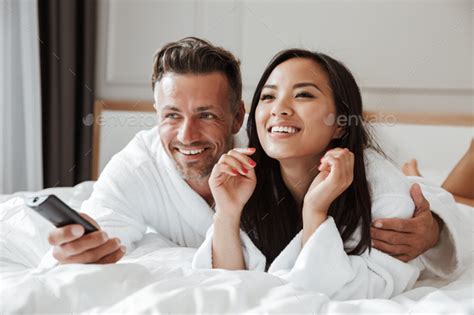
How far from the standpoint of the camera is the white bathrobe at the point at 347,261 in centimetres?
53

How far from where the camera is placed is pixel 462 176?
1.04 m

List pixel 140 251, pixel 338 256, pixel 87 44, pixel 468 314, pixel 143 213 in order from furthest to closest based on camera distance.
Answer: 1. pixel 87 44
2. pixel 143 213
3. pixel 140 251
4. pixel 338 256
5. pixel 468 314

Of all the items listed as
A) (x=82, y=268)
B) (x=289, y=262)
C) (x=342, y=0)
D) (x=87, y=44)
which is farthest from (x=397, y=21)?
(x=82, y=268)

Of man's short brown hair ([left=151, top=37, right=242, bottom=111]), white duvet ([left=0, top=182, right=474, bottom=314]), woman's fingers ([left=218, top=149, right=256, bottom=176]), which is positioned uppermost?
man's short brown hair ([left=151, top=37, right=242, bottom=111])

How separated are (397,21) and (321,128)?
0.64 meters

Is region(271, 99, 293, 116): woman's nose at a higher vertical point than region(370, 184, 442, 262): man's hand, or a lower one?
higher

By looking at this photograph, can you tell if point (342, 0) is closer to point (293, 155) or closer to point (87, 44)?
point (87, 44)

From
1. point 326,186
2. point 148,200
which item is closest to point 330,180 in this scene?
point 326,186

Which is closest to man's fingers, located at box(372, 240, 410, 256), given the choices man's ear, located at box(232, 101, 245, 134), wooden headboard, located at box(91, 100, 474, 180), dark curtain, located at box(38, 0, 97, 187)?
Answer: man's ear, located at box(232, 101, 245, 134)

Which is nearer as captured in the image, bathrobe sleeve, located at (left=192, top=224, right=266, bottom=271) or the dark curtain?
bathrobe sleeve, located at (left=192, top=224, right=266, bottom=271)

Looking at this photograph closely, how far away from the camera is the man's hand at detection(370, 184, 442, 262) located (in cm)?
57

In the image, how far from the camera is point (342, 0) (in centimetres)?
113

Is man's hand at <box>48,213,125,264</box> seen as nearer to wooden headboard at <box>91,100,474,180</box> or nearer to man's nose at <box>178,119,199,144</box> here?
man's nose at <box>178,119,199,144</box>

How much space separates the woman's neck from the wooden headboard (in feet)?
1.28
